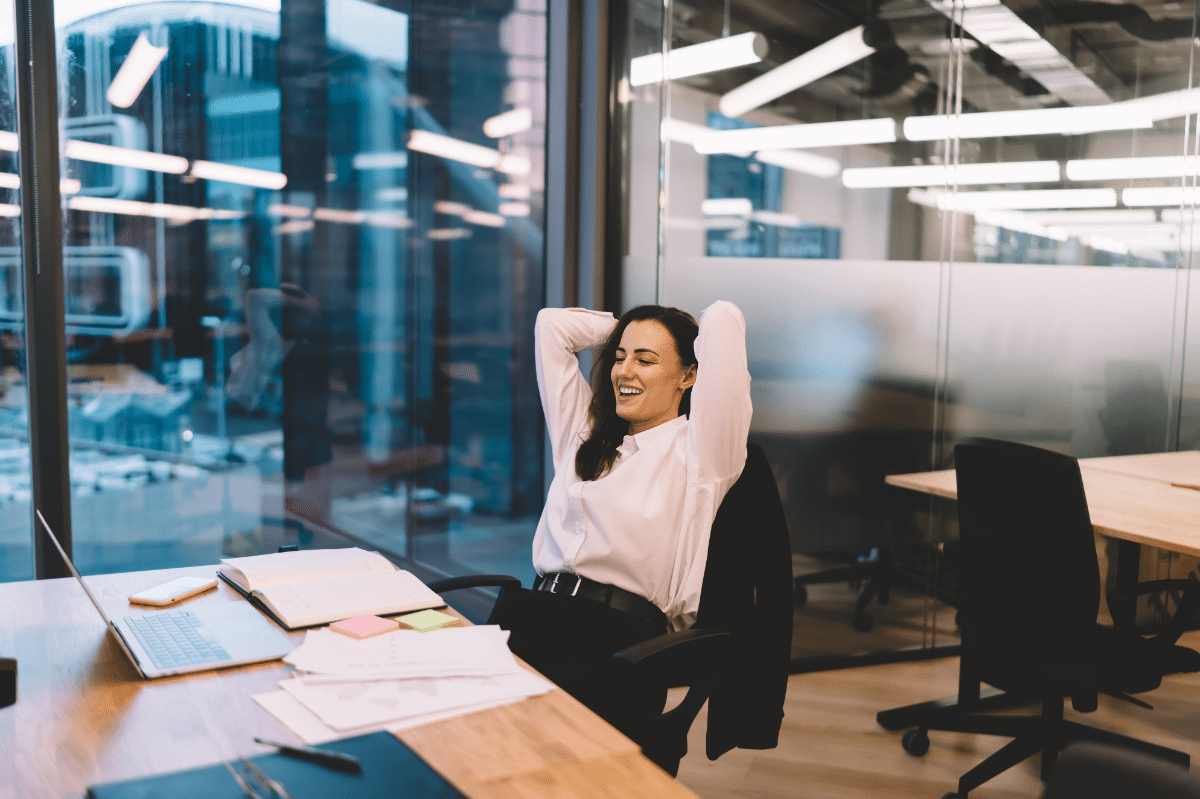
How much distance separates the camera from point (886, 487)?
364 cm

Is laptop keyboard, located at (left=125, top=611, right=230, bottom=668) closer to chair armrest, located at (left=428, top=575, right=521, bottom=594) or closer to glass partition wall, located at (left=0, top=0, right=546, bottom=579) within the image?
chair armrest, located at (left=428, top=575, right=521, bottom=594)

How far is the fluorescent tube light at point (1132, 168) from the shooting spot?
12.2 ft

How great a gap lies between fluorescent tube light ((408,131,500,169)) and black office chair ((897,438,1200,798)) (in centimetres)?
225

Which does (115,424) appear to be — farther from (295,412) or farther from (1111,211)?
(1111,211)

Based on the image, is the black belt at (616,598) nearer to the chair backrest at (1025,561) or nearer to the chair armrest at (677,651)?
the chair armrest at (677,651)

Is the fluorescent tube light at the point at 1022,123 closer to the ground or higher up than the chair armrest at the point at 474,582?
higher up

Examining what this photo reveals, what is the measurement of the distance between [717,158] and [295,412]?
6.22ft

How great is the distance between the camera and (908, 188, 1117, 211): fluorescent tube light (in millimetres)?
3611

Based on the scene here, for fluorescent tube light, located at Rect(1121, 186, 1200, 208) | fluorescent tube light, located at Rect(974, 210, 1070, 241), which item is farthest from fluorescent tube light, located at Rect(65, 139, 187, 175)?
fluorescent tube light, located at Rect(1121, 186, 1200, 208)

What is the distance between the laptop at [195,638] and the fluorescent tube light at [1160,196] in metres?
3.80

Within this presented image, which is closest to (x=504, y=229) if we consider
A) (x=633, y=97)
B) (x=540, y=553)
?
(x=633, y=97)

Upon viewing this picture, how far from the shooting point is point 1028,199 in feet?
12.0

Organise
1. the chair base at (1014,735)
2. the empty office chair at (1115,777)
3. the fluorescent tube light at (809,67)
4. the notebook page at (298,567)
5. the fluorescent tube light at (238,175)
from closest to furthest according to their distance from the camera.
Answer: the empty office chair at (1115,777), the notebook page at (298,567), the chair base at (1014,735), the fluorescent tube light at (238,175), the fluorescent tube light at (809,67)

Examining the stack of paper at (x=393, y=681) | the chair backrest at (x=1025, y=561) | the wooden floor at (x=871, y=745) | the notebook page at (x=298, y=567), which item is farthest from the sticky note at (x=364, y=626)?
the chair backrest at (x=1025, y=561)
